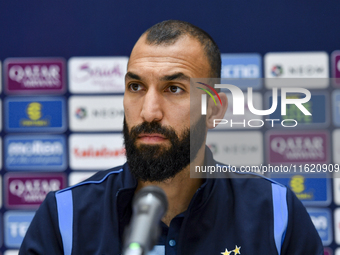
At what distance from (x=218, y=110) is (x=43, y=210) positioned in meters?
0.65

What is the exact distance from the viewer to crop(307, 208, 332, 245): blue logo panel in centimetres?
167

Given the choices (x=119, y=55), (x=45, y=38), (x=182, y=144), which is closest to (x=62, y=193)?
(x=182, y=144)

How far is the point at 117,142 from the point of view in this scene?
1.69 meters

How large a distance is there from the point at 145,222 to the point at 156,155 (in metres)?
0.55

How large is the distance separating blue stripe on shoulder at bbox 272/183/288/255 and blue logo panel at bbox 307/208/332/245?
70 cm

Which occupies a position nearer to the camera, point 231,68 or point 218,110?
point 218,110

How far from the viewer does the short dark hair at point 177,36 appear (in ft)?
3.40

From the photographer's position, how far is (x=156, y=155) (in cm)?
97

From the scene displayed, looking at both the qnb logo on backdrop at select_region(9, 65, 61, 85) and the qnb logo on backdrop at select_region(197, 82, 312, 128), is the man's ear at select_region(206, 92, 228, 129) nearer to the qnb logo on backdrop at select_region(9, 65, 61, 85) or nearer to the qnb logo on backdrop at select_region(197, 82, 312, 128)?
the qnb logo on backdrop at select_region(197, 82, 312, 128)

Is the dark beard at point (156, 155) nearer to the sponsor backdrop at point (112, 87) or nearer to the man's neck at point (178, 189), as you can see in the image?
the man's neck at point (178, 189)

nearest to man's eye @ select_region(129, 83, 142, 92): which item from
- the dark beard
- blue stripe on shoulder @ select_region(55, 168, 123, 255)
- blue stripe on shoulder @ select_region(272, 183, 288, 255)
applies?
the dark beard

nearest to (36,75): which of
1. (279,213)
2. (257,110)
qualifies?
(257,110)

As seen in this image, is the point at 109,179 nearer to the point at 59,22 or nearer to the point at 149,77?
the point at 149,77

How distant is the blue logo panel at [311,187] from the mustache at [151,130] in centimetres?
→ 97
